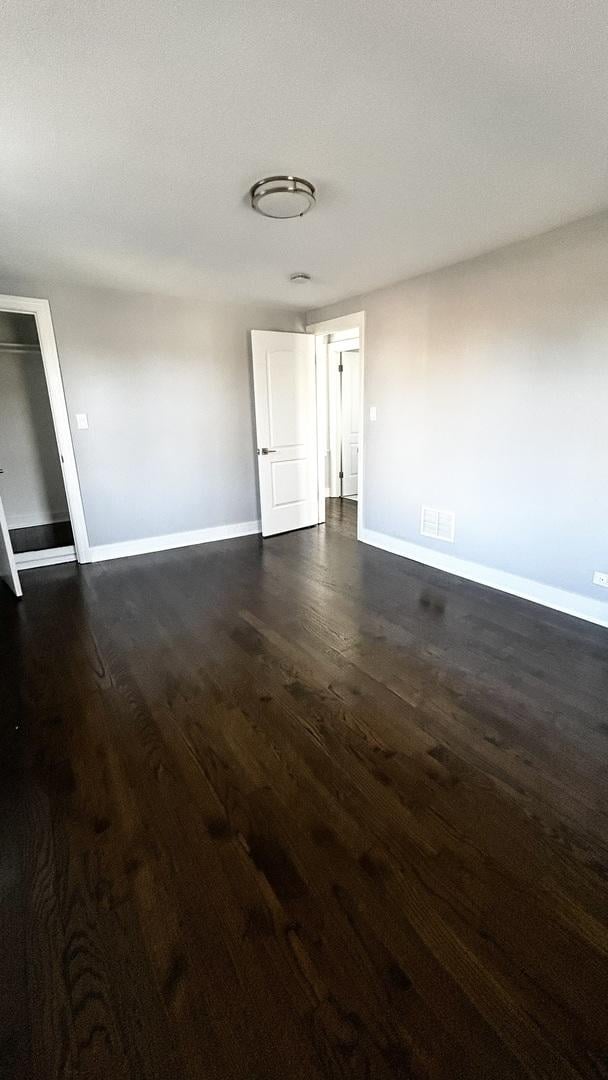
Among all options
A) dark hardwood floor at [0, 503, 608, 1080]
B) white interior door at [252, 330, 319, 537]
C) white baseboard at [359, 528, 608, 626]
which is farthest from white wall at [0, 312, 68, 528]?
white baseboard at [359, 528, 608, 626]

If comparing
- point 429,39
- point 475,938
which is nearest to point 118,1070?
point 475,938

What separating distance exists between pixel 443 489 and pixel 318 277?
6.43ft

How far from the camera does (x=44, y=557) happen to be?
4.14m

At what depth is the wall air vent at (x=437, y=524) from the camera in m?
3.74

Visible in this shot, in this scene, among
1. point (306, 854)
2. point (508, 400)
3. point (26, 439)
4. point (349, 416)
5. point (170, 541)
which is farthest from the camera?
point (349, 416)

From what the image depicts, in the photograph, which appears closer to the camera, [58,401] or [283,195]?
[283,195]

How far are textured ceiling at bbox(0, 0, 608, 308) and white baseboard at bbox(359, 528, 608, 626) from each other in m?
2.22

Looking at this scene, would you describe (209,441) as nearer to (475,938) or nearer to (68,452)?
(68,452)

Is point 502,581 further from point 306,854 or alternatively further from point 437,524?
point 306,854

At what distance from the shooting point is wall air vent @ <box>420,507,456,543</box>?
3738 millimetres

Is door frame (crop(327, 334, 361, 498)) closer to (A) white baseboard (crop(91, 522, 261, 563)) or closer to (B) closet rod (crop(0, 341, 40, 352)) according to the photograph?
(A) white baseboard (crop(91, 522, 261, 563))

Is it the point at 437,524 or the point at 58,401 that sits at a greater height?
the point at 58,401

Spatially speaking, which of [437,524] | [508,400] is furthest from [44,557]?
[508,400]

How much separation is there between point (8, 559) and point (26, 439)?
98.4 inches
